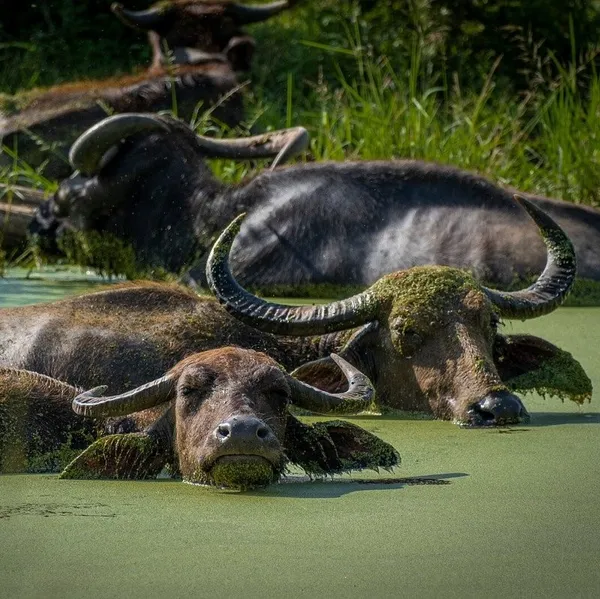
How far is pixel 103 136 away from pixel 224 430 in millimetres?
6872

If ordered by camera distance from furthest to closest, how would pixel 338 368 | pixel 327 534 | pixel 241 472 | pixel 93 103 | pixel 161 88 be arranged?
pixel 161 88 < pixel 93 103 < pixel 338 368 < pixel 241 472 < pixel 327 534

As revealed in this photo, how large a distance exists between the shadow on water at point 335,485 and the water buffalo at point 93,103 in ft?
33.3

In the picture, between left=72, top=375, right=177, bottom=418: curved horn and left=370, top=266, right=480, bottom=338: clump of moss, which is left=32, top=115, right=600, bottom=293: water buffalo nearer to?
left=370, top=266, right=480, bottom=338: clump of moss

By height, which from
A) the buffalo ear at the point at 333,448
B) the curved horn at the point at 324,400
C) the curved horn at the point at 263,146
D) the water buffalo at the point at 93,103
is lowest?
the water buffalo at the point at 93,103

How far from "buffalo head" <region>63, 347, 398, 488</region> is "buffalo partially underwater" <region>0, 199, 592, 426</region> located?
1076mm

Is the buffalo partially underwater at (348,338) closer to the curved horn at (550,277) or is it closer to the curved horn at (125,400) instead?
the curved horn at (550,277)

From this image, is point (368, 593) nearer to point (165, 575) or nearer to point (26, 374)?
point (165, 575)

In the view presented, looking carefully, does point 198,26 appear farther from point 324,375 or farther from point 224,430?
point 224,430

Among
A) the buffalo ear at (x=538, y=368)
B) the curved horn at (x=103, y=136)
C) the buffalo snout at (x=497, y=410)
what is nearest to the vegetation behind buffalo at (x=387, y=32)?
the curved horn at (x=103, y=136)

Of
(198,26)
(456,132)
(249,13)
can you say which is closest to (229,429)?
(456,132)

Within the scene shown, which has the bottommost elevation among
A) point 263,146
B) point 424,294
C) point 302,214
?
point 263,146

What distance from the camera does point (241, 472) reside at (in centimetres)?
561

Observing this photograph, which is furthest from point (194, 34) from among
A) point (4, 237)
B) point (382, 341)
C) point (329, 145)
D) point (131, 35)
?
point (382, 341)

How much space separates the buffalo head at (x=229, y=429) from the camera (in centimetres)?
558
